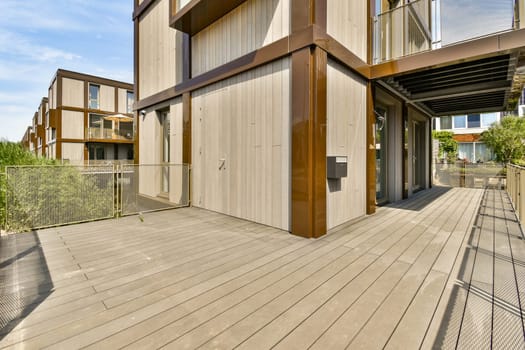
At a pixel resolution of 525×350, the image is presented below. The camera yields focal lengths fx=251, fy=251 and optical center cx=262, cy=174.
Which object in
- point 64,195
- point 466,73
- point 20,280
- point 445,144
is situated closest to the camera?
point 20,280

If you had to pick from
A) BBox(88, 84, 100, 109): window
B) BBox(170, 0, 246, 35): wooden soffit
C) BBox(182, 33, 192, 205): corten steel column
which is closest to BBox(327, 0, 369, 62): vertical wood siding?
BBox(170, 0, 246, 35): wooden soffit

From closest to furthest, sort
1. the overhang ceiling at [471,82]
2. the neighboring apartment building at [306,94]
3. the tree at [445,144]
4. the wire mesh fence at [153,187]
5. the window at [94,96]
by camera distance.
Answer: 1. the neighboring apartment building at [306,94]
2. the overhang ceiling at [471,82]
3. the wire mesh fence at [153,187]
4. the tree at [445,144]
5. the window at [94,96]

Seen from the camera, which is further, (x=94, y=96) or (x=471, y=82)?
(x=94, y=96)

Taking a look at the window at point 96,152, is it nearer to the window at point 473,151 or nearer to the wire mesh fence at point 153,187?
the wire mesh fence at point 153,187

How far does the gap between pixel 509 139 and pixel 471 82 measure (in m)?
11.2

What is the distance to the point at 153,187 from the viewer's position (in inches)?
316

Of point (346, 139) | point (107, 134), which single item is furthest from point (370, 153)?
point (107, 134)

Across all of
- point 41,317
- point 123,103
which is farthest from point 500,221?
point 123,103

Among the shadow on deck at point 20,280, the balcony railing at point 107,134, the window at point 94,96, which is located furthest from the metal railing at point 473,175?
the window at point 94,96

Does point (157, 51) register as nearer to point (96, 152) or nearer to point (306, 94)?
point (306, 94)

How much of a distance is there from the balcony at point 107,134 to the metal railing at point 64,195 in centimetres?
1843

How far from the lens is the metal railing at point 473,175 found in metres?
9.68

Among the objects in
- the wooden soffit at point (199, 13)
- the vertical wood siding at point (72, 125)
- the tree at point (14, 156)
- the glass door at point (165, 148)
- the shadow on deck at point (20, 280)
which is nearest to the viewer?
the shadow on deck at point (20, 280)

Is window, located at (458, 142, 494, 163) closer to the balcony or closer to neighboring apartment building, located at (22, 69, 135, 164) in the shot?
neighboring apartment building, located at (22, 69, 135, 164)
